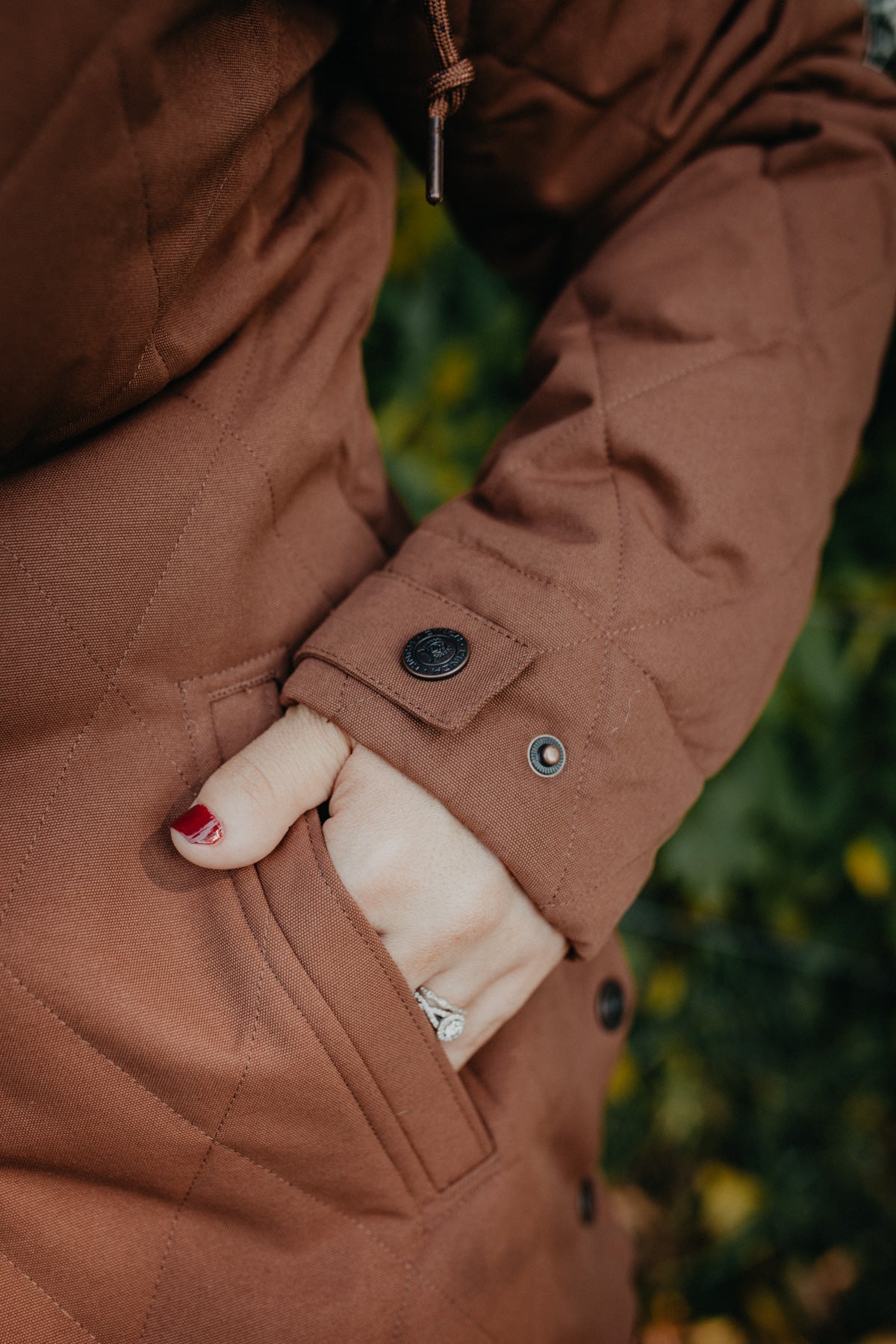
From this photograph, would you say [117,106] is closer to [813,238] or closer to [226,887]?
[226,887]

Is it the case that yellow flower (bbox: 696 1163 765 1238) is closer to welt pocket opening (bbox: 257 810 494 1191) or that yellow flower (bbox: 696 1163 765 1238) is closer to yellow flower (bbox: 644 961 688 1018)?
yellow flower (bbox: 644 961 688 1018)

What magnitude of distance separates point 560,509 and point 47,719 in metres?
0.60

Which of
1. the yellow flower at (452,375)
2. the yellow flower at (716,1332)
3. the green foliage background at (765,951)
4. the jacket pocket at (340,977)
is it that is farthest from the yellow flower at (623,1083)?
the yellow flower at (452,375)

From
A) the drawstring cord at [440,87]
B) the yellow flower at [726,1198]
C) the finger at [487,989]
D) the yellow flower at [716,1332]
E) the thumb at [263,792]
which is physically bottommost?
the yellow flower at [716,1332]

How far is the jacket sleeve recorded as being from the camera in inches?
36.7

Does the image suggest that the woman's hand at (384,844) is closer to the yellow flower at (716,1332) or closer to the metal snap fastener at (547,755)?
the metal snap fastener at (547,755)

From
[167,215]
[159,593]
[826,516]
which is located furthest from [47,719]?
[826,516]

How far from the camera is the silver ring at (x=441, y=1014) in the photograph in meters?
0.96

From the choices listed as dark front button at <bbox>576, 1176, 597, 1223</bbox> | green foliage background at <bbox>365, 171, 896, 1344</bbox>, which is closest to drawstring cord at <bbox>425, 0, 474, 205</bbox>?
green foliage background at <bbox>365, 171, 896, 1344</bbox>

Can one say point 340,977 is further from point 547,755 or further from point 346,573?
point 346,573

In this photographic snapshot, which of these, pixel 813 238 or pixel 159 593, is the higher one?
pixel 159 593

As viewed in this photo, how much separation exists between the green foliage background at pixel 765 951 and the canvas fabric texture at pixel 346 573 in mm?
730

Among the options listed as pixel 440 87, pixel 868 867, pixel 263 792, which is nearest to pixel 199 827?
pixel 263 792

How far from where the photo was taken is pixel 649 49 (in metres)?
1.10
